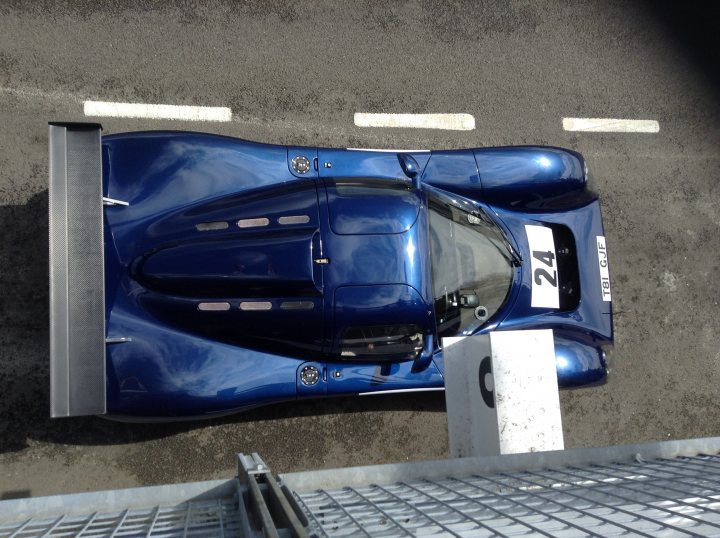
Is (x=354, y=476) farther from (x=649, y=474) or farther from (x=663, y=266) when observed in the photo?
(x=663, y=266)

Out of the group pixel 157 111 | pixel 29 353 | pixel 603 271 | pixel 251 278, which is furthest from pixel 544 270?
pixel 29 353

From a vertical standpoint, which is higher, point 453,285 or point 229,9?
point 229,9

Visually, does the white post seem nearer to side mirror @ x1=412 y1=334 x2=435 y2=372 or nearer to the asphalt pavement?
side mirror @ x1=412 y1=334 x2=435 y2=372

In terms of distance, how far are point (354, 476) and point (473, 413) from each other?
0.84 meters

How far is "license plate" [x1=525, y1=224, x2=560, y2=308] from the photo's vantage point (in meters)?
3.61

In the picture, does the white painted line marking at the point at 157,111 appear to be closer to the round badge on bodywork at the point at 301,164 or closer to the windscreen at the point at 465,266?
the round badge on bodywork at the point at 301,164

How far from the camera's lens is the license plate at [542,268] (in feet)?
11.8

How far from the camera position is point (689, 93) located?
4.76 metres

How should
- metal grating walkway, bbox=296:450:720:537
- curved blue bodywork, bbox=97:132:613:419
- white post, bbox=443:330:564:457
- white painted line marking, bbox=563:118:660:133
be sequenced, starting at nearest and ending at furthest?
metal grating walkway, bbox=296:450:720:537 < white post, bbox=443:330:564:457 < curved blue bodywork, bbox=97:132:613:419 < white painted line marking, bbox=563:118:660:133

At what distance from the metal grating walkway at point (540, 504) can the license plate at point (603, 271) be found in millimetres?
1215

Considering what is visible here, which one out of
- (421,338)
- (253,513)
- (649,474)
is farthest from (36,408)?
(649,474)

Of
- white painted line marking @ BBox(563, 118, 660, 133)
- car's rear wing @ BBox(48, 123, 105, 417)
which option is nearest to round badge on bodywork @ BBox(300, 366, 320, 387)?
car's rear wing @ BBox(48, 123, 105, 417)

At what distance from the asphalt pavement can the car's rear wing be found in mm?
955

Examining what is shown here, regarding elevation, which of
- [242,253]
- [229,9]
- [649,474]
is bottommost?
[649,474]
